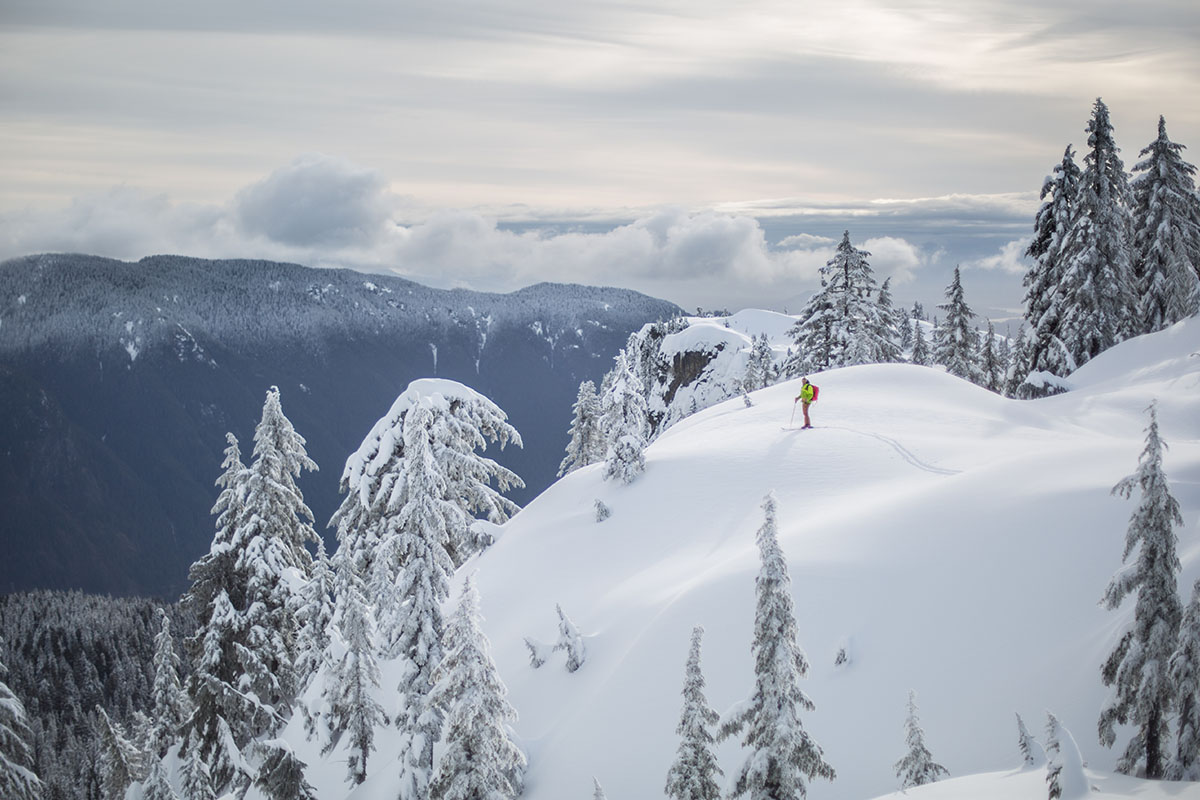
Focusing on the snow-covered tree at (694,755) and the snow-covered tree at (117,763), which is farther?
the snow-covered tree at (117,763)

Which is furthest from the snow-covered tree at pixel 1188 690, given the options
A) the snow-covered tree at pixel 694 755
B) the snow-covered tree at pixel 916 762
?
the snow-covered tree at pixel 694 755

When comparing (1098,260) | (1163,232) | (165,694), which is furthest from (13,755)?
(1163,232)

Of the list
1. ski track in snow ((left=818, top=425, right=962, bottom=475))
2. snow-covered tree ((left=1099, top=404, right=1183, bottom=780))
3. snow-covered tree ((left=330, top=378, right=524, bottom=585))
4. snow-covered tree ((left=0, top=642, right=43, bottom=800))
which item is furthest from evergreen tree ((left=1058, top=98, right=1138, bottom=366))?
snow-covered tree ((left=0, top=642, right=43, bottom=800))

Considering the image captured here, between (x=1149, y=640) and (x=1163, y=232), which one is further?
(x=1163, y=232)

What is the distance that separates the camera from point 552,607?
16.5m

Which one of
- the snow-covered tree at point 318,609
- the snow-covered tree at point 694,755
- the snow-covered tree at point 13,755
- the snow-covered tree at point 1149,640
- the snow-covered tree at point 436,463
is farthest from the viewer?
the snow-covered tree at point 436,463

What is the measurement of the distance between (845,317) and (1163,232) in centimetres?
1436

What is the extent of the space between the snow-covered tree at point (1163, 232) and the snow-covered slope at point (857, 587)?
51.6ft

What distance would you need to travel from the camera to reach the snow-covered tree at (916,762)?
29.4 feet

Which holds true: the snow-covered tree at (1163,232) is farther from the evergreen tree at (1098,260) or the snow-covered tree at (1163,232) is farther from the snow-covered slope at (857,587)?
the snow-covered slope at (857,587)

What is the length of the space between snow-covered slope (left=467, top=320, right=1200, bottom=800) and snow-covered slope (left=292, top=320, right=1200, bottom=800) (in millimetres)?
36

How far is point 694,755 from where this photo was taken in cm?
902

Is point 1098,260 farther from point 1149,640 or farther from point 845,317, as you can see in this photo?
point 1149,640

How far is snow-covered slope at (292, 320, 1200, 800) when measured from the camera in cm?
1035
